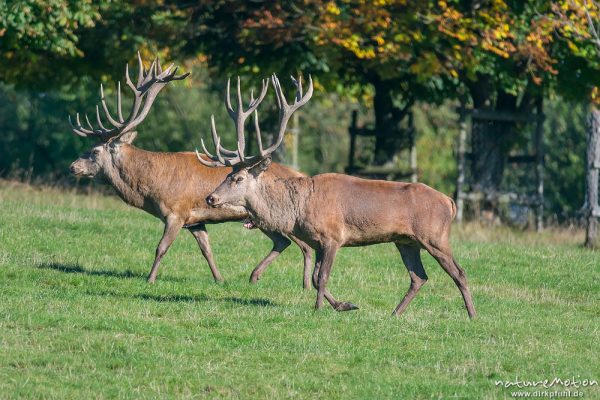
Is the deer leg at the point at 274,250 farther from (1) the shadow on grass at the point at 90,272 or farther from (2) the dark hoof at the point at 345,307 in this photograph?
(2) the dark hoof at the point at 345,307

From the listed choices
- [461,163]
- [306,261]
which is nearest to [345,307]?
[306,261]

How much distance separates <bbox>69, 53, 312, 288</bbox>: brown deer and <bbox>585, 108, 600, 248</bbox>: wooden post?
273 inches

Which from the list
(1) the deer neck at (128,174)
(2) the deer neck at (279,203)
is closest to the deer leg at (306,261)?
(2) the deer neck at (279,203)

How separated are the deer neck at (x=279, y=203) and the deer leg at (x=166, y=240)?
70.4 inches

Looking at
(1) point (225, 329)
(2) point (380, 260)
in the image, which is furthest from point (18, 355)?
(2) point (380, 260)

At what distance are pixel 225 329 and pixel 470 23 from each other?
13.5 m

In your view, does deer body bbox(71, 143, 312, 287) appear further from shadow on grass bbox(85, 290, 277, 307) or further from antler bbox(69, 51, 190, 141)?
shadow on grass bbox(85, 290, 277, 307)

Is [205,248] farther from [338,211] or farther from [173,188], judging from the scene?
[338,211]

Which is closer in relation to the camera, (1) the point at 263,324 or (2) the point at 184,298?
(1) the point at 263,324

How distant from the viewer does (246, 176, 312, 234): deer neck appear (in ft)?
43.2

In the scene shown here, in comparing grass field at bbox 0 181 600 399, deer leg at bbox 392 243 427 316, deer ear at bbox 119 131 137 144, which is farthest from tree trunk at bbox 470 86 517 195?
deer leg at bbox 392 243 427 316

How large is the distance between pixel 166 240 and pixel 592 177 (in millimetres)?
8223

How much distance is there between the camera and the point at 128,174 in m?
15.7

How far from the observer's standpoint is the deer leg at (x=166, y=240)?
1475 centimetres
